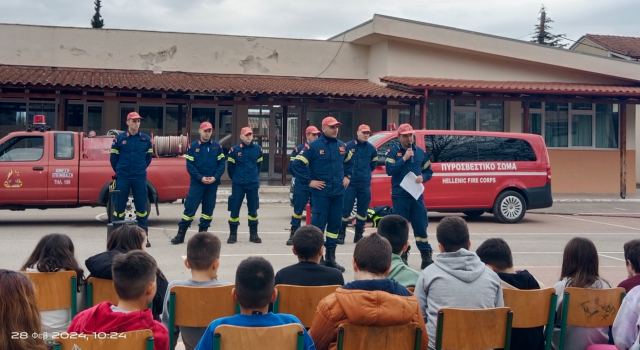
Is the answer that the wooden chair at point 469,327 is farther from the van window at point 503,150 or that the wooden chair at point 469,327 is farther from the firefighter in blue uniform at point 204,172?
the van window at point 503,150

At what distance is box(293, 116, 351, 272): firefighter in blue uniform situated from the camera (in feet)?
32.4

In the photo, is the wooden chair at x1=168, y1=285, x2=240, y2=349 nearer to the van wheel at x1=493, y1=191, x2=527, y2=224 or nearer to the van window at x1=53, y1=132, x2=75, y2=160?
the van window at x1=53, y1=132, x2=75, y2=160

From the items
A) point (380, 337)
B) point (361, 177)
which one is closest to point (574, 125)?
point (361, 177)

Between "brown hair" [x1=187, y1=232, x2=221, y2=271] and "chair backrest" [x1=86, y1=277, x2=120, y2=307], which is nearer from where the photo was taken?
"brown hair" [x1=187, y1=232, x2=221, y2=271]

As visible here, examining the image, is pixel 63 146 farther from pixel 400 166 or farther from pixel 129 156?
pixel 400 166

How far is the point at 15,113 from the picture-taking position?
82.0 feet

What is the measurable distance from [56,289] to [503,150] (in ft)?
44.3

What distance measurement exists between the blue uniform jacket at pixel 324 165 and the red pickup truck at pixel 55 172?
17.3 ft

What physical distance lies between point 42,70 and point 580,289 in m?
23.6

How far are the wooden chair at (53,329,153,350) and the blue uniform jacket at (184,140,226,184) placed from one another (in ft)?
27.8

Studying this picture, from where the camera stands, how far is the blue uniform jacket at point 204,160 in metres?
12.0

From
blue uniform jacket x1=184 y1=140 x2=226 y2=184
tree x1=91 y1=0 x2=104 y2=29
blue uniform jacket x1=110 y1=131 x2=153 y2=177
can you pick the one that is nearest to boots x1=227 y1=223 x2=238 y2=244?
blue uniform jacket x1=184 y1=140 x2=226 y2=184

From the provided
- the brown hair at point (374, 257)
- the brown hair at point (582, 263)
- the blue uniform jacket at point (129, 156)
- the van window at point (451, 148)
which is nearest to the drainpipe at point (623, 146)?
the van window at point (451, 148)

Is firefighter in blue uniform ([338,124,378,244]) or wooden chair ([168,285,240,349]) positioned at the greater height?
firefighter in blue uniform ([338,124,378,244])
